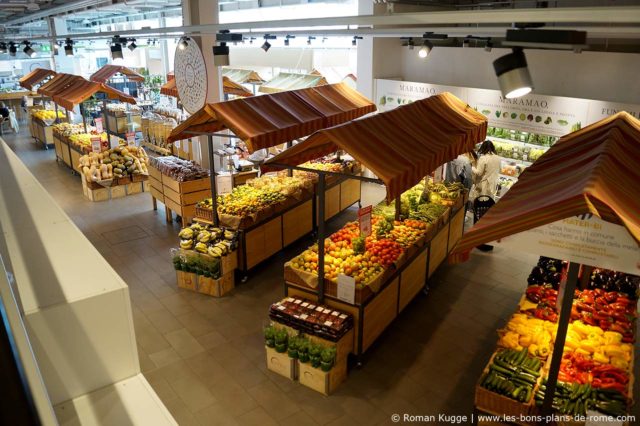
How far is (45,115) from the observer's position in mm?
18688

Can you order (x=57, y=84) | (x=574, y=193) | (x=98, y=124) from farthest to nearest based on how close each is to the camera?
(x=57, y=84) < (x=98, y=124) < (x=574, y=193)

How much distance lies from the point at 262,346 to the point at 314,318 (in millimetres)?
1122

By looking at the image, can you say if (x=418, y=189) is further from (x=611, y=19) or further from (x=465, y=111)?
(x=611, y=19)

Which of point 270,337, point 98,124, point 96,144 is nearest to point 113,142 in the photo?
point 96,144

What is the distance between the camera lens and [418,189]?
9.09 m

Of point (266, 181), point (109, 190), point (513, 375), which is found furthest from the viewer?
point (109, 190)

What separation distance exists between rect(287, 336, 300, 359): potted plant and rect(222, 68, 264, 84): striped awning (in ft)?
48.8

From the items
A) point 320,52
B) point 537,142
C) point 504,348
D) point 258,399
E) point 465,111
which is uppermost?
point 320,52

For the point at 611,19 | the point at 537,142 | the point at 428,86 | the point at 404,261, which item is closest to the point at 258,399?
the point at 404,261

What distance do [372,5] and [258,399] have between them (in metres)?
9.84

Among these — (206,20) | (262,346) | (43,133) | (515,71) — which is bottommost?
(262,346)

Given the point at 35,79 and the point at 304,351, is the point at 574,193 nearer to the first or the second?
the point at 304,351

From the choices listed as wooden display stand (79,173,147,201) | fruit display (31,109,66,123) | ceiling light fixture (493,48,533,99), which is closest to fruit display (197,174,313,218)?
wooden display stand (79,173,147,201)

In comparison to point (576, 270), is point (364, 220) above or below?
below
